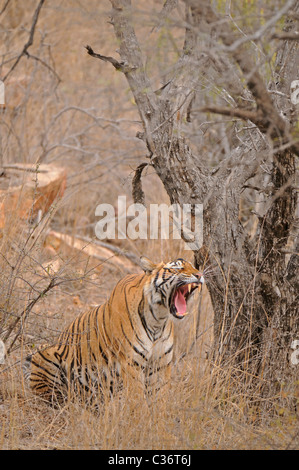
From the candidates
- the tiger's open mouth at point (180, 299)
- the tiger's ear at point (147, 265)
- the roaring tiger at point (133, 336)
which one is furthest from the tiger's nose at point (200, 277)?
the tiger's ear at point (147, 265)

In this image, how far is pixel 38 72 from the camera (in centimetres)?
1054

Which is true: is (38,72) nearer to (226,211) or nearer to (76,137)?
(76,137)

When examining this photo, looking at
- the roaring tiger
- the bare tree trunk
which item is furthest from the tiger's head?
the bare tree trunk

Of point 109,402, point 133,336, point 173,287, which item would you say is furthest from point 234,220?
point 109,402

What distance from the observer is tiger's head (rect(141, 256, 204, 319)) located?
4.16 metres

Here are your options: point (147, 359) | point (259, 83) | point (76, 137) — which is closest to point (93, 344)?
point (147, 359)

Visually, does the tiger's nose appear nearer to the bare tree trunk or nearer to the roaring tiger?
the roaring tiger

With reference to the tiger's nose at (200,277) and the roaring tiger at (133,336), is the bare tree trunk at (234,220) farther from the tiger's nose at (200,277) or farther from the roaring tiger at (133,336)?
the roaring tiger at (133,336)

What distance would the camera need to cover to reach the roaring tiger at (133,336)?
4148 mm

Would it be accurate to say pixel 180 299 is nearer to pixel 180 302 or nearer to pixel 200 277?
pixel 180 302

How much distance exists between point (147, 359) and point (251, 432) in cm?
100

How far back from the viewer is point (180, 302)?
4.24 m

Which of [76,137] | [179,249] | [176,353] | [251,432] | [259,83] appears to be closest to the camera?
[259,83]

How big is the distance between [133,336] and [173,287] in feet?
1.39
